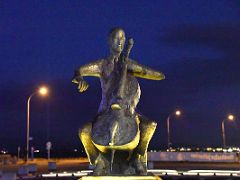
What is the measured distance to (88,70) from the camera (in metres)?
8.04

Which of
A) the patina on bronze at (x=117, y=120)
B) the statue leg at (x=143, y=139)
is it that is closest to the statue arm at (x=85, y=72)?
the patina on bronze at (x=117, y=120)

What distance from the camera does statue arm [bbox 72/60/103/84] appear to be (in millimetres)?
7984

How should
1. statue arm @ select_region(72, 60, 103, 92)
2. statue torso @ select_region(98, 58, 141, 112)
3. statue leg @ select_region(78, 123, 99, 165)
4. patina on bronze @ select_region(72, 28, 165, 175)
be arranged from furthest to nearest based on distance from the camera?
statue arm @ select_region(72, 60, 103, 92) < statue torso @ select_region(98, 58, 141, 112) < statue leg @ select_region(78, 123, 99, 165) < patina on bronze @ select_region(72, 28, 165, 175)

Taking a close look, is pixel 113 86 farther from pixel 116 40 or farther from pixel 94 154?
pixel 94 154

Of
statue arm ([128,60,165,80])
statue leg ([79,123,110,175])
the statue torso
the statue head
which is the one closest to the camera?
statue leg ([79,123,110,175])

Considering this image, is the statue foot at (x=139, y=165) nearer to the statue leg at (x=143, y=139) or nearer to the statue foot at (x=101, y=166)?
the statue leg at (x=143, y=139)

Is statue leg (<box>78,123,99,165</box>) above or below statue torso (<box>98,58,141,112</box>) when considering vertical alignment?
below

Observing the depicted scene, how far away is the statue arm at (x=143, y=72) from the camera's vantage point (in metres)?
8.12

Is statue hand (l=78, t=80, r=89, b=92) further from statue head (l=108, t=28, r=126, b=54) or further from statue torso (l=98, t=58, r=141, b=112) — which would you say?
statue head (l=108, t=28, r=126, b=54)

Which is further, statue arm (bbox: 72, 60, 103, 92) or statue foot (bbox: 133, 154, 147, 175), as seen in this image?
statue arm (bbox: 72, 60, 103, 92)

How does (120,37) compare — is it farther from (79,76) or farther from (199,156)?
(199,156)

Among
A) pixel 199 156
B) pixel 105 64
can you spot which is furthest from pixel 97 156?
pixel 199 156

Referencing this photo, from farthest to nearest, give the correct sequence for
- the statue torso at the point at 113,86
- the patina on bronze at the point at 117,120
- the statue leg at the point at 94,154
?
1. the statue torso at the point at 113,86
2. the statue leg at the point at 94,154
3. the patina on bronze at the point at 117,120

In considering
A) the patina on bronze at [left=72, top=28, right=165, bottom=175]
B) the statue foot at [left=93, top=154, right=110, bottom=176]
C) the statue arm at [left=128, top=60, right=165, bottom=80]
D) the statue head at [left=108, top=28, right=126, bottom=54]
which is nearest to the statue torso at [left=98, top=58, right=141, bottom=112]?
the patina on bronze at [left=72, top=28, right=165, bottom=175]
